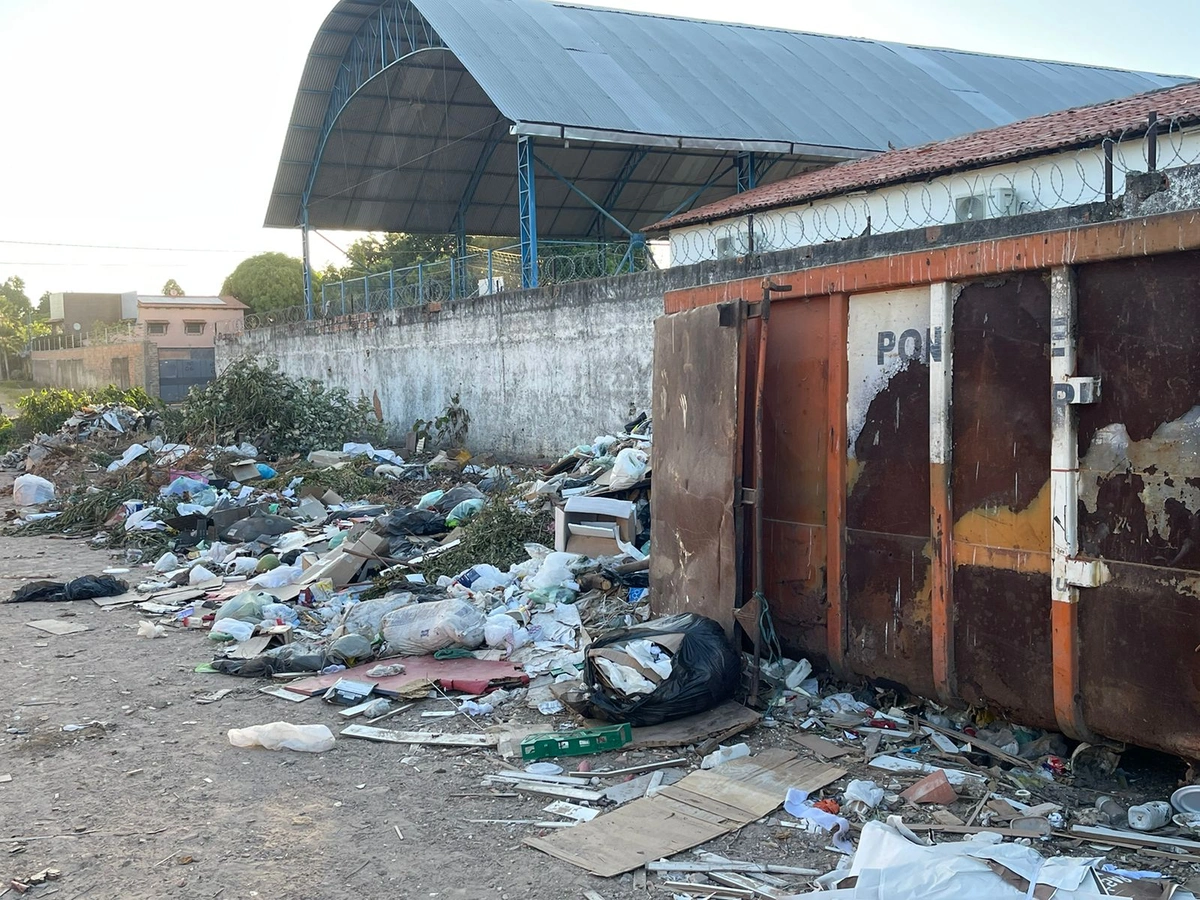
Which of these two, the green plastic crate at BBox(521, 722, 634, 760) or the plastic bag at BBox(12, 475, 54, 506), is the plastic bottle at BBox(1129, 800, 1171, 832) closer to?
the green plastic crate at BBox(521, 722, 634, 760)

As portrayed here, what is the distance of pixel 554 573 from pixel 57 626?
11.0 ft

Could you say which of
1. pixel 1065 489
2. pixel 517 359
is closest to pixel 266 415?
pixel 517 359

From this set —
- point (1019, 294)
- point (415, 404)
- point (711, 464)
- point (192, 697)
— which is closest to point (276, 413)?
point (415, 404)

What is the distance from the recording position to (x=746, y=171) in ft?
51.5

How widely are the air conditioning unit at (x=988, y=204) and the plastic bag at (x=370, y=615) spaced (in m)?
6.87

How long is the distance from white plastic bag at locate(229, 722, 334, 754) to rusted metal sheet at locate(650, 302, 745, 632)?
1740 mm

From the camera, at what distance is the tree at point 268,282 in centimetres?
3750

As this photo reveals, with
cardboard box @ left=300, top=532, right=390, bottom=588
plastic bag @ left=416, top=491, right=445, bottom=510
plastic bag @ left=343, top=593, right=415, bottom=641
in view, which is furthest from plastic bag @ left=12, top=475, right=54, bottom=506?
plastic bag @ left=343, top=593, right=415, bottom=641

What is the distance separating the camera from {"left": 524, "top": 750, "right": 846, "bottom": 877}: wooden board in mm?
3100

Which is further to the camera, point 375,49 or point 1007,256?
point 375,49

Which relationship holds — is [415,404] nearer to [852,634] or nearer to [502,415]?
[502,415]

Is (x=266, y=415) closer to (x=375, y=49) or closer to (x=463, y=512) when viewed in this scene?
(x=463, y=512)

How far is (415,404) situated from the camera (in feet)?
47.6

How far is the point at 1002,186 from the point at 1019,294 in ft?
24.5
